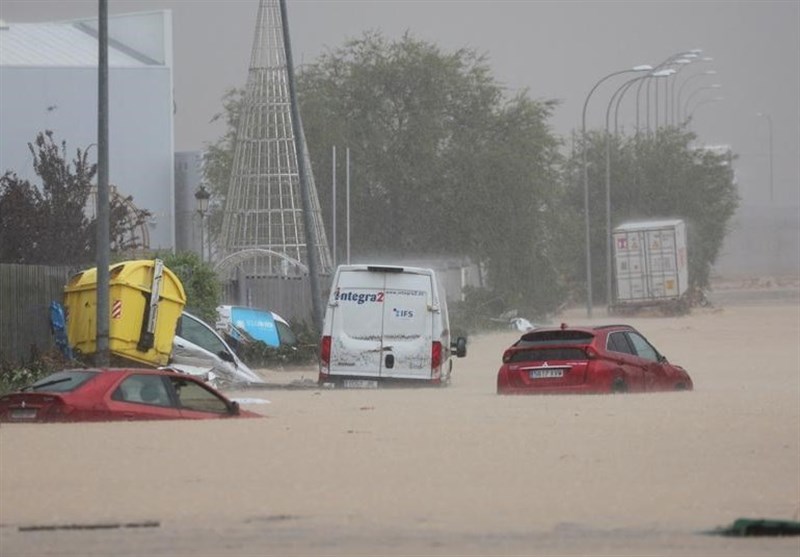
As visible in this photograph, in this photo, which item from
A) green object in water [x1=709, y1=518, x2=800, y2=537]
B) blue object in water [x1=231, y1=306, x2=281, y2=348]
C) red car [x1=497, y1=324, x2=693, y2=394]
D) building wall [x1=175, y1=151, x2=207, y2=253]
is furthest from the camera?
building wall [x1=175, y1=151, x2=207, y2=253]

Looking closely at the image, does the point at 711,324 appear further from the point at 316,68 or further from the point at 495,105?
the point at 316,68

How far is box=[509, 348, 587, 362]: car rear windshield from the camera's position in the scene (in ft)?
88.0

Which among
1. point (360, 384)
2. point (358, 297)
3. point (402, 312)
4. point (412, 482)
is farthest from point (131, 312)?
point (412, 482)

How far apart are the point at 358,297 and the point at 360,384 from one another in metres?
1.38

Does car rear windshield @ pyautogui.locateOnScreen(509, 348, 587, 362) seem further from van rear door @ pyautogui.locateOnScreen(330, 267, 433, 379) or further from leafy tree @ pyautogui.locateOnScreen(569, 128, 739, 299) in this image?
leafy tree @ pyautogui.locateOnScreen(569, 128, 739, 299)

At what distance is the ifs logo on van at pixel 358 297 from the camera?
29.2m

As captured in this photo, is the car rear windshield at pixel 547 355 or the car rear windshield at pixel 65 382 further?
the car rear windshield at pixel 547 355

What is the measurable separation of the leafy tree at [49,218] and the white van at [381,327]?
11027 millimetres

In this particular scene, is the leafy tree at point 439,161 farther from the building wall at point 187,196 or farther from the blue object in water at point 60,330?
the blue object in water at point 60,330

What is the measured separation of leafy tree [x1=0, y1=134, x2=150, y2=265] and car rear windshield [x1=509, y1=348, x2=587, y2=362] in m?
14.1

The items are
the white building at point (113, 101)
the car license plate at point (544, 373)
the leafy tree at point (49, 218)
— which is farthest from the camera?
the white building at point (113, 101)

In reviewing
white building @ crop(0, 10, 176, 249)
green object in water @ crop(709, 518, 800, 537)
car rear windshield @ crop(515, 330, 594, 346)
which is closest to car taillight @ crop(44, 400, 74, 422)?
green object in water @ crop(709, 518, 800, 537)

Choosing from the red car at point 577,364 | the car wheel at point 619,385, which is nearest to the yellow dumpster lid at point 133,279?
the red car at point 577,364

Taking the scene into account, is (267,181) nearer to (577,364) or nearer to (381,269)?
(381,269)
